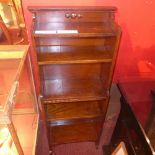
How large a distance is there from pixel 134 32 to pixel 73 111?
832 millimetres

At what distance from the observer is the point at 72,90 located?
132cm

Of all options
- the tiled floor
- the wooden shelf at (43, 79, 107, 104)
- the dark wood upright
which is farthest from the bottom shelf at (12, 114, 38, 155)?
the tiled floor

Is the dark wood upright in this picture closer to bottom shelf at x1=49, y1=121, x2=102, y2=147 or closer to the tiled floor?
bottom shelf at x1=49, y1=121, x2=102, y2=147

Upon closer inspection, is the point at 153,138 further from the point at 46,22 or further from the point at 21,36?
the point at 21,36

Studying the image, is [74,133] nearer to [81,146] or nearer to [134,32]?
[81,146]

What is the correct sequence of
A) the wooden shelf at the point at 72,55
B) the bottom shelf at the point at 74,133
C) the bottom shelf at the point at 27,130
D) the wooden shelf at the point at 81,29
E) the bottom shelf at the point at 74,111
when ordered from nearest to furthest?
the wooden shelf at the point at 81,29
the wooden shelf at the point at 72,55
the bottom shelf at the point at 27,130
the bottom shelf at the point at 74,111
the bottom shelf at the point at 74,133

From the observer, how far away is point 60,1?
3.57ft

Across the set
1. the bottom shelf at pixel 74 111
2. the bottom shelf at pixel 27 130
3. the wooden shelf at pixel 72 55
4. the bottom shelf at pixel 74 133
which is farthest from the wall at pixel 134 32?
the bottom shelf at pixel 27 130

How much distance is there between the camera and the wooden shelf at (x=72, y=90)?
125 centimetres

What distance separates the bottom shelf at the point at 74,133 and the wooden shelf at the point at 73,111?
0.23 meters

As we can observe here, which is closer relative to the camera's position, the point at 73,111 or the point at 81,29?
the point at 81,29

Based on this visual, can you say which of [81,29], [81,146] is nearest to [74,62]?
[81,29]

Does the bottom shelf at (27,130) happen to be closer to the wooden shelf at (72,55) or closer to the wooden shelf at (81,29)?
the wooden shelf at (72,55)

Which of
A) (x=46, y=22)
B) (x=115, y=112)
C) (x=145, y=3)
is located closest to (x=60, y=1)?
(x=46, y=22)
